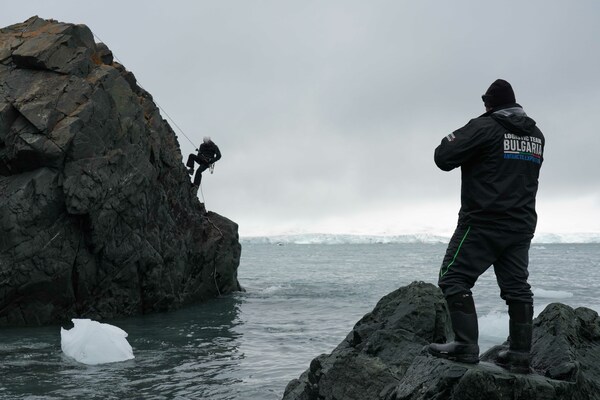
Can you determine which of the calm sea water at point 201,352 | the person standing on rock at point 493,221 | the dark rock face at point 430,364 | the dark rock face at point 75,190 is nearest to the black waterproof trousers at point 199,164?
the dark rock face at point 75,190

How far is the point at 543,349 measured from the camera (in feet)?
21.0

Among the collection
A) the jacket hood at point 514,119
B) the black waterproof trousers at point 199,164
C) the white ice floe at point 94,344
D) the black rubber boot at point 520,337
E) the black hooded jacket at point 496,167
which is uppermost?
the black waterproof trousers at point 199,164

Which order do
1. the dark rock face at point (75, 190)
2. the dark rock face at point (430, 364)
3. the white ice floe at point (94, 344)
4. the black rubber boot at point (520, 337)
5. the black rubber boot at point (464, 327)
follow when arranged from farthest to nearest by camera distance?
the dark rock face at point (75, 190), the white ice floe at point (94, 344), the black rubber boot at point (520, 337), the black rubber boot at point (464, 327), the dark rock face at point (430, 364)

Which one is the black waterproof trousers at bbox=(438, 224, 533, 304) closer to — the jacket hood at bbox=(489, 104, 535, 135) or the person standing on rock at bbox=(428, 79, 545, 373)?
the person standing on rock at bbox=(428, 79, 545, 373)

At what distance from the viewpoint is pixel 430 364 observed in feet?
19.1

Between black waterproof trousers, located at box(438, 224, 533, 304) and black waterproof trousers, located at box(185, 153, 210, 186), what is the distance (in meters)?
21.9

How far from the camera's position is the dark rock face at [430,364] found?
5270 mm

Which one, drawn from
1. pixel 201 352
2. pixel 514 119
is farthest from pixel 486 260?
pixel 201 352

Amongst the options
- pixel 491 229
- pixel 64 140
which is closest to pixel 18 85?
pixel 64 140

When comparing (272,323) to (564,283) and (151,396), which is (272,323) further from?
(564,283)

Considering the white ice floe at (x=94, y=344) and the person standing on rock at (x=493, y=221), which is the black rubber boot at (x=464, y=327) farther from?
the white ice floe at (x=94, y=344)

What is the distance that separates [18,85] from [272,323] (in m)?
11.6

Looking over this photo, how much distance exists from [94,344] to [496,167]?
10324 millimetres

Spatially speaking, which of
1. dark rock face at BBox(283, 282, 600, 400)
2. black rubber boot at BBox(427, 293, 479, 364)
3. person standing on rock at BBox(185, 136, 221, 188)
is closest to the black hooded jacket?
black rubber boot at BBox(427, 293, 479, 364)
